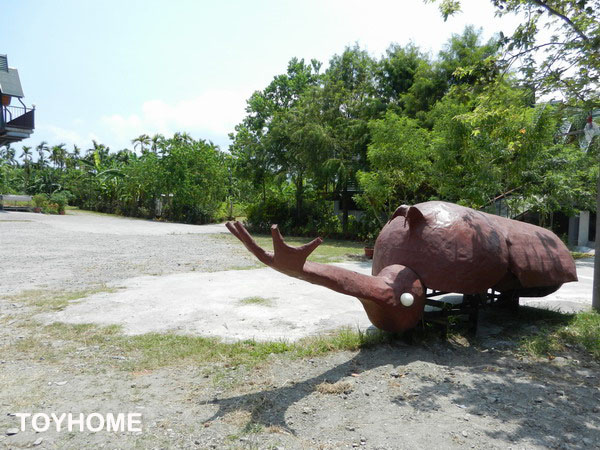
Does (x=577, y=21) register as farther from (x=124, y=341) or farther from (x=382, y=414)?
(x=124, y=341)

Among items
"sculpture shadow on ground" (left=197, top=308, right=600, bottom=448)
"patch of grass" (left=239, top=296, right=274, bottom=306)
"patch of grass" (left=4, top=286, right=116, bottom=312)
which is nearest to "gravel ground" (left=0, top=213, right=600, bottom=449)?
"sculpture shadow on ground" (left=197, top=308, right=600, bottom=448)

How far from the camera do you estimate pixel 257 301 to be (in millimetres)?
7684

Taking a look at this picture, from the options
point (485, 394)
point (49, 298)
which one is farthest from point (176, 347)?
point (49, 298)

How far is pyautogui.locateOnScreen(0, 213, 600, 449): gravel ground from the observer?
3.20 m

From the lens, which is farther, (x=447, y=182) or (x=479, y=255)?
(x=447, y=182)

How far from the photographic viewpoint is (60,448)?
10.1 ft

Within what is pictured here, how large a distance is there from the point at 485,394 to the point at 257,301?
4513 millimetres

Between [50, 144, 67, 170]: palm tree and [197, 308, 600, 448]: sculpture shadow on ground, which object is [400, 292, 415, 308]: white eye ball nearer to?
[197, 308, 600, 448]: sculpture shadow on ground

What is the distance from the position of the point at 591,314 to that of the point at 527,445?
4.13 metres

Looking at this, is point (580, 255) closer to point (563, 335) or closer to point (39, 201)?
point (563, 335)

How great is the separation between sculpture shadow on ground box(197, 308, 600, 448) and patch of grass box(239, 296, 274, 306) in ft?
9.57

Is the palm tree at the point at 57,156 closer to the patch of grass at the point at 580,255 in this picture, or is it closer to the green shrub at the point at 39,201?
the green shrub at the point at 39,201

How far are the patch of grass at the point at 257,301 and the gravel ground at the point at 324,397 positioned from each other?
2.75 meters

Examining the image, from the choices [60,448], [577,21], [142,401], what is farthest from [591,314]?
[60,448]
